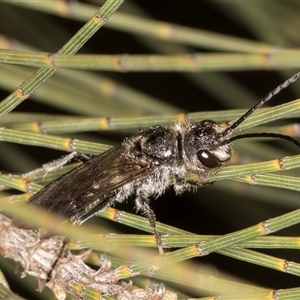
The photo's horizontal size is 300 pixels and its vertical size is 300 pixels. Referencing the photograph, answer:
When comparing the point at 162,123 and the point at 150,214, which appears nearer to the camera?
the point at 150,214

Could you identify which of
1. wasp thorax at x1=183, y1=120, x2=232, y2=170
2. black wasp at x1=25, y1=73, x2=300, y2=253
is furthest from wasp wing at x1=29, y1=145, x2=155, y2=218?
wasp thorax at x1=183, y1=120, x2=232, y2=170

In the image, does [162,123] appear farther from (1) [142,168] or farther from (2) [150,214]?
(2) [150,214]

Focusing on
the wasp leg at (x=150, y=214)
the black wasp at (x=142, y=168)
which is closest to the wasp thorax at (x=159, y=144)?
the black wasp at (x=142, y=168)

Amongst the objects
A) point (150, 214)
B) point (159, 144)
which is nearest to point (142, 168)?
point (159, 144)

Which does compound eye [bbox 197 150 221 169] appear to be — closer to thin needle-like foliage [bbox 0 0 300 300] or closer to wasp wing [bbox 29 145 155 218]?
thin needle-like foliage [bbox 0 0 300 300]

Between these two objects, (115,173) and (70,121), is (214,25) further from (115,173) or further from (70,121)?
(70,121)

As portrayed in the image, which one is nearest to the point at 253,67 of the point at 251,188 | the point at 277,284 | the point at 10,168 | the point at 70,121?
the point at 251,188

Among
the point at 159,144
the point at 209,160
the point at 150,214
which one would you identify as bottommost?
the point at 150,214
